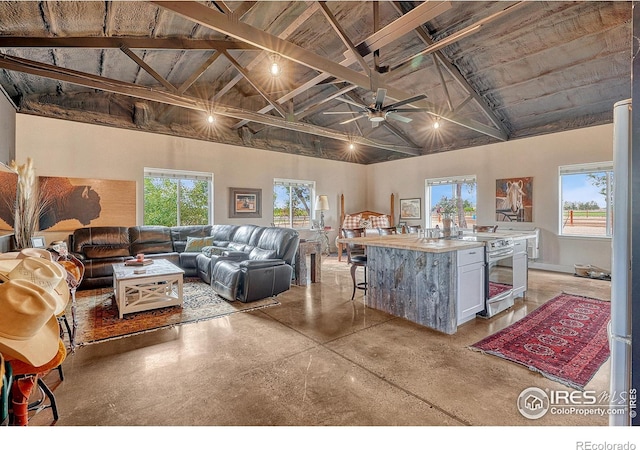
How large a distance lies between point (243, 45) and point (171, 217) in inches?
153

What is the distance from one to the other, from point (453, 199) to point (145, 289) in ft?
23.3

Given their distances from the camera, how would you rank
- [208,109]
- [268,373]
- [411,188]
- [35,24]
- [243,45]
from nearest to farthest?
[268,373] < [35,24] < [243,45] < [208,109] < [411,188]

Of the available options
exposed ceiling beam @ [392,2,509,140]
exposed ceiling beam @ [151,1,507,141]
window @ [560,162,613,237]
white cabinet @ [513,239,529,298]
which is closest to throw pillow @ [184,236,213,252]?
exposed ceiling beam @ [151,1,507,141]

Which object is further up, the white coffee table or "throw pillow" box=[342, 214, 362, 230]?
"throw pillow" box=[342, 214, 362, 230]

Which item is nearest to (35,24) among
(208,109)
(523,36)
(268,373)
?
(208,109)

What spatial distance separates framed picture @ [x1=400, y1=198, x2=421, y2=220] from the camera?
827 centimetres

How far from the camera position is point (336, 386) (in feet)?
6.63

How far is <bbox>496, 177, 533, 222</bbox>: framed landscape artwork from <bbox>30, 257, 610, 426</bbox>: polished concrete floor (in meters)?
4.01

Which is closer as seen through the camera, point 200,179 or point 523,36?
point 523,36

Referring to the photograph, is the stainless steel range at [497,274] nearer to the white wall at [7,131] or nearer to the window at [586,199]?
the window at [586,199]

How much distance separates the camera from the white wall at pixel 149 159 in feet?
16.1

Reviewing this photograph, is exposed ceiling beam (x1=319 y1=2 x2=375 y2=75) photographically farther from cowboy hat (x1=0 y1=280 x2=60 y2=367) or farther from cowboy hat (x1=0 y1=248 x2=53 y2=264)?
cowboy hat (x1=0 y1=280 x2=60 y2=367)

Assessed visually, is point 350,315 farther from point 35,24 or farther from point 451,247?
point 35,24

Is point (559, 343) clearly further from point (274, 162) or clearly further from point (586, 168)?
point (274, 162)
